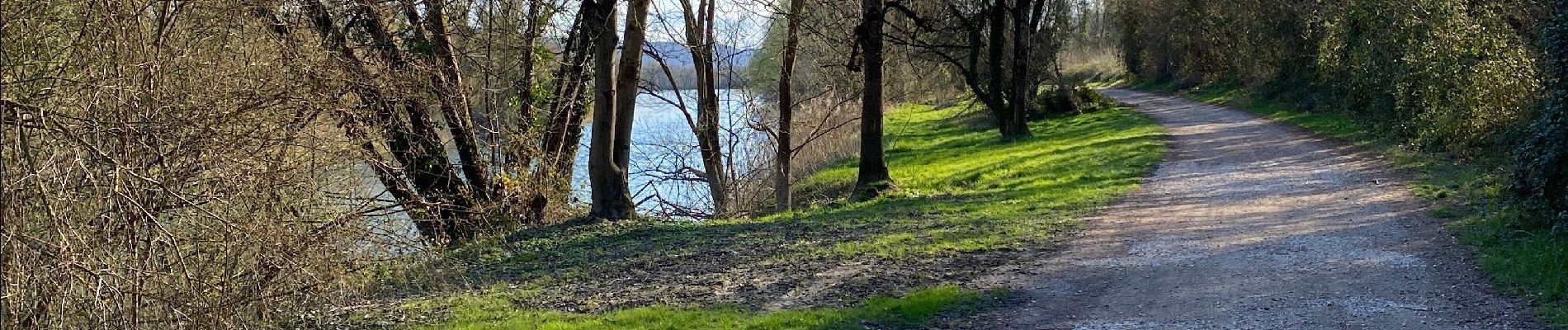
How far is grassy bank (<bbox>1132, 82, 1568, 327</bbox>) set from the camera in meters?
7.29

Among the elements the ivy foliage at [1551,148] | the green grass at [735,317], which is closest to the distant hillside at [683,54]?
the green grass at [735,317]

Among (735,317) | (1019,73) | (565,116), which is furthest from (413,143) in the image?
(1019,73)

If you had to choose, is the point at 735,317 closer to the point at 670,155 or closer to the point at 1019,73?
the point at 670,155

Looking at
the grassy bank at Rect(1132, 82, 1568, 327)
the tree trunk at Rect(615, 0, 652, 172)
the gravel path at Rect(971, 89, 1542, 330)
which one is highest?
the tree trunk at Rect(615, 0, 652, 172)

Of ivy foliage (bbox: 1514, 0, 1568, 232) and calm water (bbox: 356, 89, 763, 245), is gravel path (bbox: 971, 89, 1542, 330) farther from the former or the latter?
calm water (bbox: 356, 89, 763, 245)

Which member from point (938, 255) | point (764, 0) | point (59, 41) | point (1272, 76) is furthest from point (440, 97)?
point (1272, 76)

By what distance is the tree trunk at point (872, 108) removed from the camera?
49.0 ft

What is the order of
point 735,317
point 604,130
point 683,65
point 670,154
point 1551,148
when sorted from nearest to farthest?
1. point 735,317
2. point 1551,148
3. point 604,130
4. point 683,65
5. point 670,154

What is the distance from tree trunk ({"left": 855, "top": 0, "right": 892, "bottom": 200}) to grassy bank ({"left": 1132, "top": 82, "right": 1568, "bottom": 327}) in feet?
20.5

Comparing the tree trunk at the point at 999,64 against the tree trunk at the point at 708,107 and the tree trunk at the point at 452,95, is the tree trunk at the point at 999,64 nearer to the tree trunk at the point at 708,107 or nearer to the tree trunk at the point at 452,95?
the tree trunk at the point at 708,107

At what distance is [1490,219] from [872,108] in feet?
24.7

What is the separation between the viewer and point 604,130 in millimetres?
13117

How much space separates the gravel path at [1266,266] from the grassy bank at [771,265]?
1.90 ft

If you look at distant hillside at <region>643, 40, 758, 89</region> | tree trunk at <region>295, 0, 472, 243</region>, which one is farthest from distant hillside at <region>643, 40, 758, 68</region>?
tree trunk at <region>295, 0, 472, 243</region>
